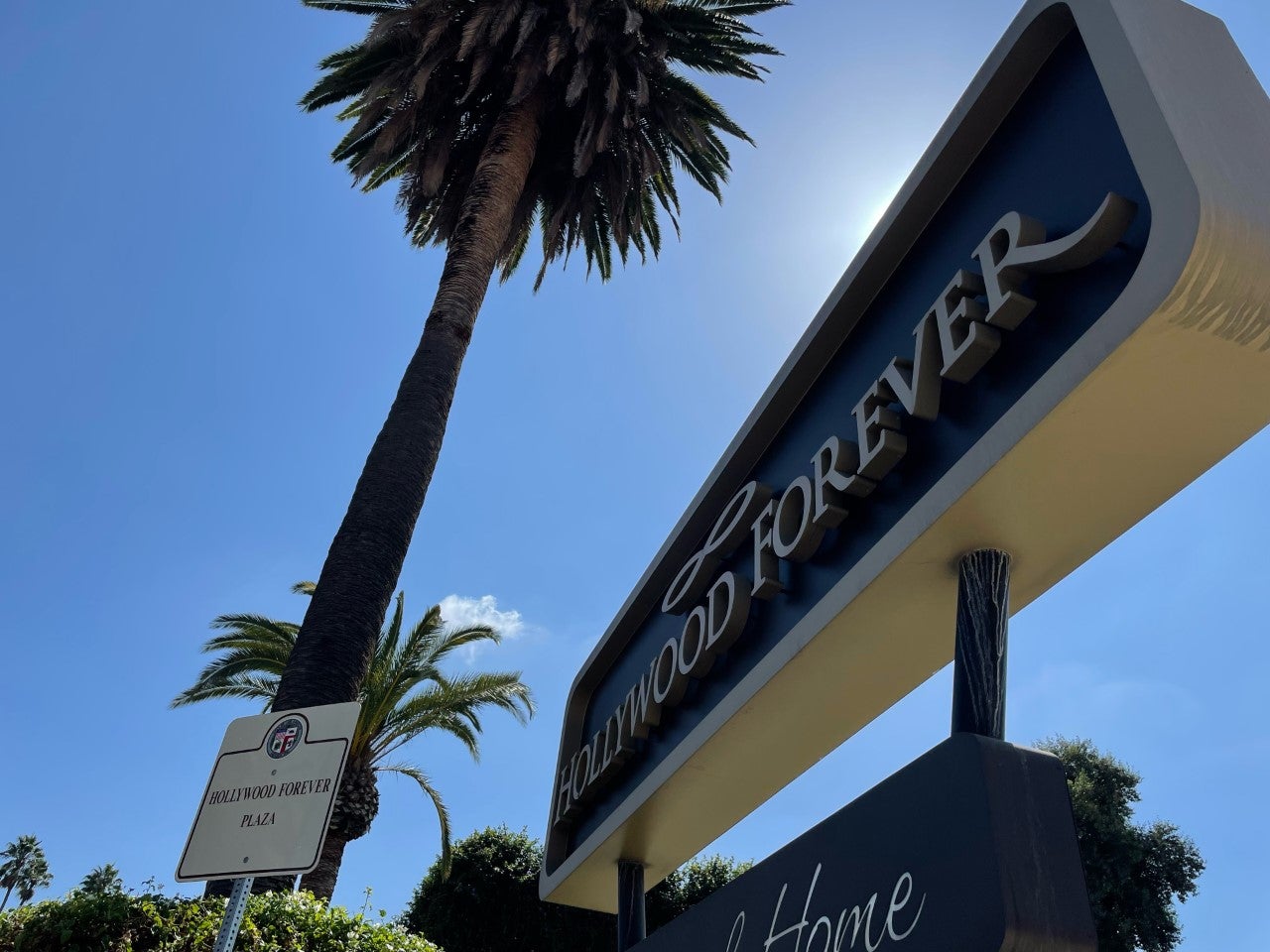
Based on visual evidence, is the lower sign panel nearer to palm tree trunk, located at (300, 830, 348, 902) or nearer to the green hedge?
the green hedge

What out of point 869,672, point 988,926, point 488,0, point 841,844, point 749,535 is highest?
point 488,0

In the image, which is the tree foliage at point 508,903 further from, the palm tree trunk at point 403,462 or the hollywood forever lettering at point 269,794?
the hollywood forever lettering at point 269,794

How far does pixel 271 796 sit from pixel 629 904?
11.1 ft

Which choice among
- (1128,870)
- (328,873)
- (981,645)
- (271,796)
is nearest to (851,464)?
(981,645)

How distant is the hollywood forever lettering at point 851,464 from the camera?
3059 mm

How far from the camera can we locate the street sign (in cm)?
298

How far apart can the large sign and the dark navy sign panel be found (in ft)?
0.04

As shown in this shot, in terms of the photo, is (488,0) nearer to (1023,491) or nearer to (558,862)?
(558,862)

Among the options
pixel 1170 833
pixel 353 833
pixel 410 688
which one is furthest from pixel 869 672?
pixel 1170 833

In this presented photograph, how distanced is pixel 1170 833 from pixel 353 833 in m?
17.3

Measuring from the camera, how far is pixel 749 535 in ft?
16.5

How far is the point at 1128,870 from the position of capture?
20109 millimetres

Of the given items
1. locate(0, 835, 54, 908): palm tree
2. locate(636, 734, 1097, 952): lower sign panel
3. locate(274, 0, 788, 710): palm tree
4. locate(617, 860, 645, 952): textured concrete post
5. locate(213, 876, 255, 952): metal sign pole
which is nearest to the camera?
locate(636, 734, 1097, 952): lower sign panel

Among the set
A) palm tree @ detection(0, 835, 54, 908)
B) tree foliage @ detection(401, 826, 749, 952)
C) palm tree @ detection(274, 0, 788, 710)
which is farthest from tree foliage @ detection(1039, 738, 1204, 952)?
palm tree @ detection(0, 835, 54, 908)
